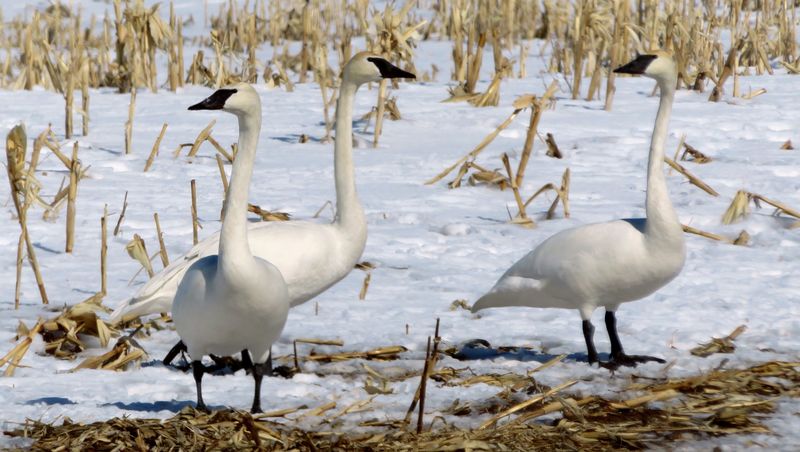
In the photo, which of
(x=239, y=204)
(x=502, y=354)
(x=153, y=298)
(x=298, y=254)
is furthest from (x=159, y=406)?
(x=502, y=354)

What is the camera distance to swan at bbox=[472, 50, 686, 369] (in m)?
A: 5.08

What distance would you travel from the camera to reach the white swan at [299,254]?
5137 mm

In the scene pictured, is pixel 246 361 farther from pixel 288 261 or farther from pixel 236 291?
pixel 236 291

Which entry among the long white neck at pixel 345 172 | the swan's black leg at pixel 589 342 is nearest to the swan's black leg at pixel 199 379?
the long white neck at pixel 345 172

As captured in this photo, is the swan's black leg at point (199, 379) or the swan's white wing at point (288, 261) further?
the swan's white wing at point (288, 261)

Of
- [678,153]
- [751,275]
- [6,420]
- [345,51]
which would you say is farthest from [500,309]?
[345,51]

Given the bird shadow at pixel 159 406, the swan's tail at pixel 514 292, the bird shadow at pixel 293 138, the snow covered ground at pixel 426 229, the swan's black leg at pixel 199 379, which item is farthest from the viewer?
the bird shadow at pixel 293 138

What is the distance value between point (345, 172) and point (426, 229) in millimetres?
1903

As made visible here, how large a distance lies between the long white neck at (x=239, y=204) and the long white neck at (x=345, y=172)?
110cm

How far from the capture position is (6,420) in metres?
4.21

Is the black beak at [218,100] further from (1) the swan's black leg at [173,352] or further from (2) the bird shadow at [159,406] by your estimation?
(1) the swan's black leg at [173,352]

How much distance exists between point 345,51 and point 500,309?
5.72m

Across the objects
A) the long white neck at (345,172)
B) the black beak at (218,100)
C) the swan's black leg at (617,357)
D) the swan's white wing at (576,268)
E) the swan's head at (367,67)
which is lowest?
the swan's black leg at (617,357)

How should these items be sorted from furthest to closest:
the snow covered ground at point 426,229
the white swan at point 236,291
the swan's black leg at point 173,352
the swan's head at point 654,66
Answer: the swan's head at point 654,66 → the swan's black leg at point 173,352 → the snow covered ground at point 426,229 → the white swan at point 236,291
